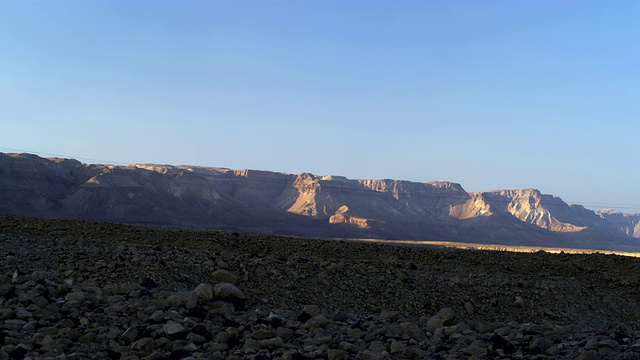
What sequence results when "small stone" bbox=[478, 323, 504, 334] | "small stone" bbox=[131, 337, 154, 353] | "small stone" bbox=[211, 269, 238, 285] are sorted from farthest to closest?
"small stone" bbox=[211, 269, 238, 285] → "small stone" bbox=[478, 323, 504, 334] → "small stone" bbox=[131, 337, 154, 353]

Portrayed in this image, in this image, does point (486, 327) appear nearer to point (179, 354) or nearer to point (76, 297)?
point (179, 354)

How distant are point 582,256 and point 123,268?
669 inches

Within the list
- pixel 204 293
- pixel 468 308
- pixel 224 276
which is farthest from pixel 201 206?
pixel 204 293

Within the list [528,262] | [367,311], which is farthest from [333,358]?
[528,262]

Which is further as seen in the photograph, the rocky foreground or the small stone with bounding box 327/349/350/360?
the rocky foreground

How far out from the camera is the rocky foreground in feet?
28.3

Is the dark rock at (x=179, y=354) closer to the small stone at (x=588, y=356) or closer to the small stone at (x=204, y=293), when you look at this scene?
the small stone at (x=204, y=293)

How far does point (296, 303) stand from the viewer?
40.8 ft

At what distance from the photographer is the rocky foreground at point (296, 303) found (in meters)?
8.63

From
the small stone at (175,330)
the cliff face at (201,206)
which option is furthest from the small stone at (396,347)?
the cliff face at (201,206)

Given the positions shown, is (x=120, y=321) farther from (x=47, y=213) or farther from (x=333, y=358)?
(x=47, y=213)

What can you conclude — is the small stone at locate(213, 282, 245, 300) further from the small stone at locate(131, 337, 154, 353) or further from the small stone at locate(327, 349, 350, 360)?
the small stone at locate(327, 349, 350, 360)

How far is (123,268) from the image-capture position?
12.7 meters

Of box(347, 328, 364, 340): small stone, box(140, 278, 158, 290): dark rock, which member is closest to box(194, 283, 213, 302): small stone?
box(140, 278, 158, 290): dark rock
